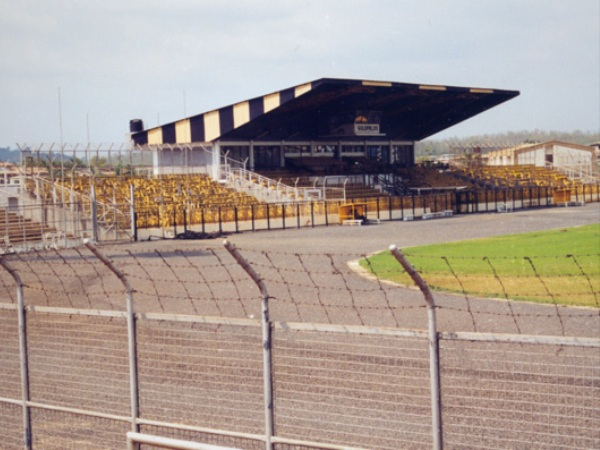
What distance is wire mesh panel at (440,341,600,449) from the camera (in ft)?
27.3

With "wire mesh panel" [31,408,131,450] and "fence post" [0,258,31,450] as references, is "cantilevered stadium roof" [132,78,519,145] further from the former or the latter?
"fence post" [0,258,31,450]

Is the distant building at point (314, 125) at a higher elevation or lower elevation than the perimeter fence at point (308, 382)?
higher

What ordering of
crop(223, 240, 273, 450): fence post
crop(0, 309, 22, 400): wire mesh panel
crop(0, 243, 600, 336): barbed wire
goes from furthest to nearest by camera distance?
crop(0, 243, 600, 336): barbed wire < crop(0, 309, 22, 400): wire mesh panel < crop(223, 240, 273, 450): fence post

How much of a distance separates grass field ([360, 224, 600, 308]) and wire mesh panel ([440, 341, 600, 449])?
166 centimetres

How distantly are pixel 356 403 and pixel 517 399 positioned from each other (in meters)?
1.97

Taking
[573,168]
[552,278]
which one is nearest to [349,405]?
[552,278]

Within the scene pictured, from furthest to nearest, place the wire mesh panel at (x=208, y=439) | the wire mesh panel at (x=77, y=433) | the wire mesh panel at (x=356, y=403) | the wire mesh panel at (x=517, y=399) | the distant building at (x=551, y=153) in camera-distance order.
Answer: the distant building at (x=551, y=153)
the wire mesh panel at (x=208, y=439)
the wire mesh panel at (x=77, y=433)
the wire mesh panel at (x=356, y=403)
the wire mesh panel at (x=517, y=399)

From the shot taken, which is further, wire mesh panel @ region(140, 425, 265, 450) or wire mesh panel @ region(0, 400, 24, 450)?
wire mesh panel @ region(0, 400, 24, 450)

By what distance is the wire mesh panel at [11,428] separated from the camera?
916 centimetres

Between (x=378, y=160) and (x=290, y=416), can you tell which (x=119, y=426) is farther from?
(x=378, y=160)

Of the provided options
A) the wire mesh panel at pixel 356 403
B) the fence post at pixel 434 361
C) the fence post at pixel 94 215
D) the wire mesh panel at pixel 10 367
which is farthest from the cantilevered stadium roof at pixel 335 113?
the fence post at pixel 434 361

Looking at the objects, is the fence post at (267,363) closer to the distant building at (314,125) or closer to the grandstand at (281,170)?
the grandstand at (281,170)

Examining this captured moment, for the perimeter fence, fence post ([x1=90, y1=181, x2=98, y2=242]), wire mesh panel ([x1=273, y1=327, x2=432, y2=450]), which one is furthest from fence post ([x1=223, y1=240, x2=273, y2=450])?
fence post ([x1=90, y1=181, x2=98, y2=242])

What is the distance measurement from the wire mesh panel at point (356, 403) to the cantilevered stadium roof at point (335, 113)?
42.8m
